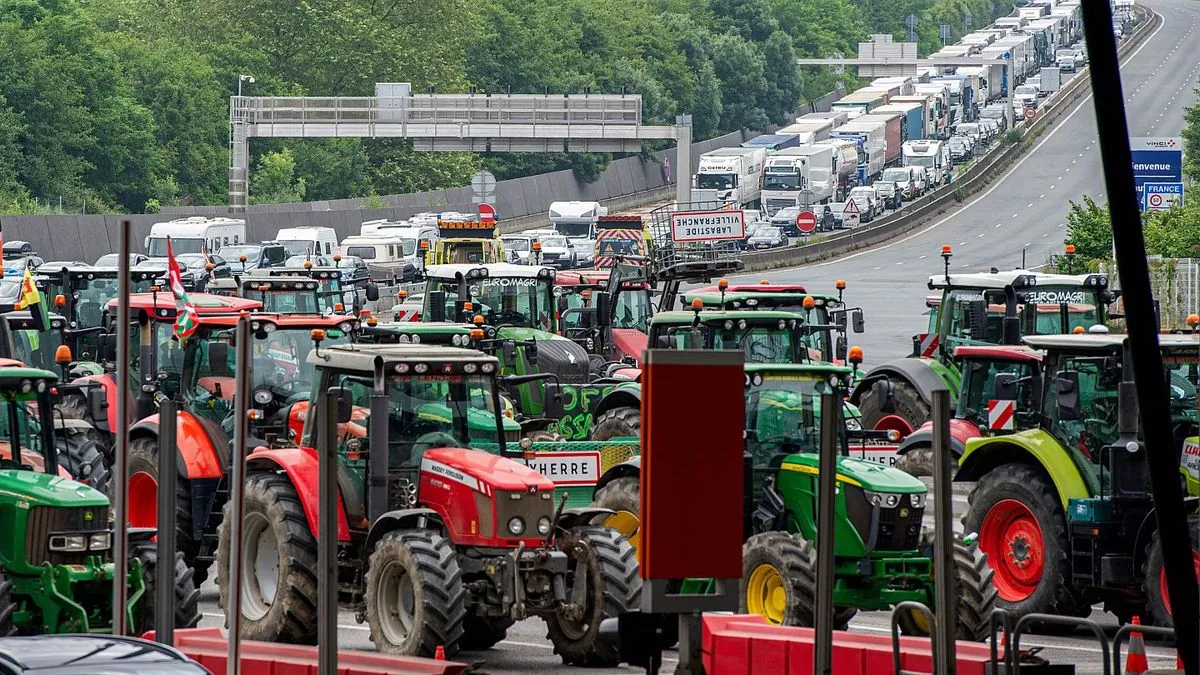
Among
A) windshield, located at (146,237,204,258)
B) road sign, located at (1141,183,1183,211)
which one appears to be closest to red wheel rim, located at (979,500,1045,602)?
road sign, located at (1141,183,1183,211)

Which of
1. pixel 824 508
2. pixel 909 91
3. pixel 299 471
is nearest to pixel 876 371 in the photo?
pixel 299 471

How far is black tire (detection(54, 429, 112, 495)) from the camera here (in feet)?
61.0

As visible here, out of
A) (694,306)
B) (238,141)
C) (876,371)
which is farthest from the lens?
(238,141)

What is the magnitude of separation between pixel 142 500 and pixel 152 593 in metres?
4.92

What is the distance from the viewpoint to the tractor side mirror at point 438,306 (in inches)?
1252

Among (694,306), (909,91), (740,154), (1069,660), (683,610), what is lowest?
(1069,660)

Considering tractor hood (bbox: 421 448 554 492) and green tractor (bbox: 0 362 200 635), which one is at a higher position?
tractor hood (bbox: 421 448 554 492)

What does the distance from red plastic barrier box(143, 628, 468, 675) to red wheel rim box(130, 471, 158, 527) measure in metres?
5.69

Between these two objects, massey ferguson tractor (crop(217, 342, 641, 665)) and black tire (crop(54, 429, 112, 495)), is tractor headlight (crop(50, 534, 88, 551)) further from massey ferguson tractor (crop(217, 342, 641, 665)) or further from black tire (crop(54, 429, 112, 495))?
black tire (crop(54, 429, 112, 495))

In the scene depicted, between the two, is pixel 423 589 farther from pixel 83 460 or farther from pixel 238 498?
pixel 83 460

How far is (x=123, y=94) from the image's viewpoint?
9112cm

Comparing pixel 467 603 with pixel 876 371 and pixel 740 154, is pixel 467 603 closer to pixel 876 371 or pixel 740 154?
pixel 876 371

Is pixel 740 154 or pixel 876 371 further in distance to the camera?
pixel 740 154

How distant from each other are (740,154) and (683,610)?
78659mm
